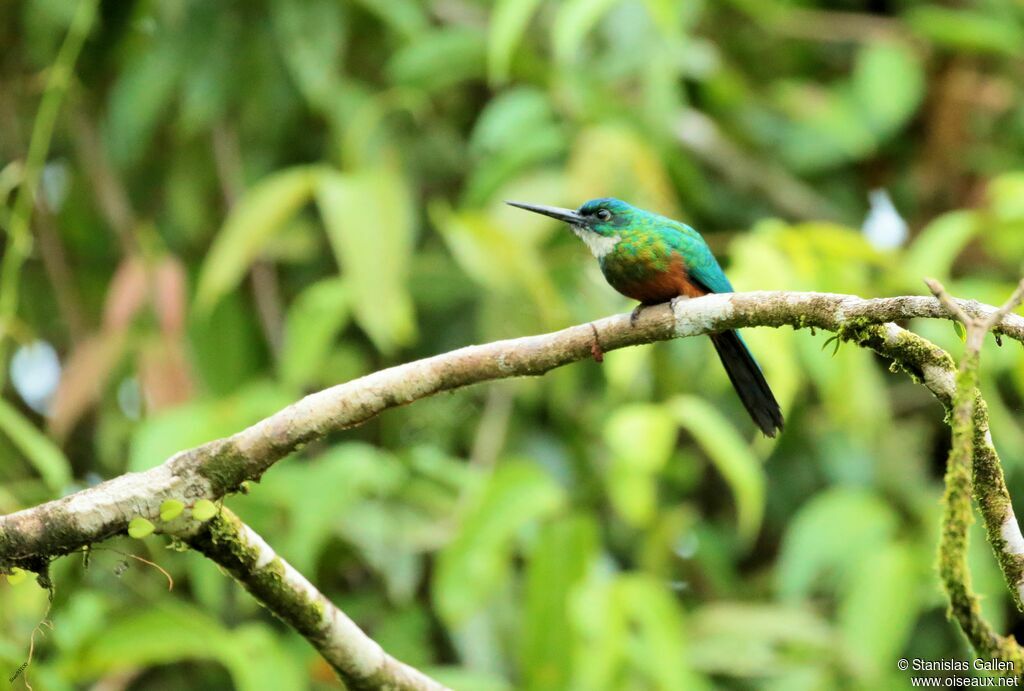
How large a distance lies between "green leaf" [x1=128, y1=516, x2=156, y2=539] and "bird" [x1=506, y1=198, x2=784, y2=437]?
127 centimetres

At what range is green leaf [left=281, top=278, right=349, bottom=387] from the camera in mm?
3682

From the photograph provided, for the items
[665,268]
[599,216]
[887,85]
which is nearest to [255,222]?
[599,216]

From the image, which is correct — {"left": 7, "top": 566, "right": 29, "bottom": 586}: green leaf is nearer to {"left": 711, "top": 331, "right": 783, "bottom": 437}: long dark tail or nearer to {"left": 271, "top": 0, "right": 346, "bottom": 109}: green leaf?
{"left": 711, "top": 331, "right": 783, "bottom": 437}: long dark tail

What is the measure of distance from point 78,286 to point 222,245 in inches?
63.0

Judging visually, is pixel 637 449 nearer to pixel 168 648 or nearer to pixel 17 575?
A: pixel 168 648

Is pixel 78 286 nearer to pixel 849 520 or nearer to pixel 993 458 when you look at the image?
pixel 849 520

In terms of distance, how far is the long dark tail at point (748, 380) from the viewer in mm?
2844

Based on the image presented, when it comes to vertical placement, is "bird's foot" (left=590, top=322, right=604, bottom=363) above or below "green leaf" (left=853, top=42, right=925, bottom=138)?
below

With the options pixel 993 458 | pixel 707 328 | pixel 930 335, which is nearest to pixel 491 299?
pixel 930 335

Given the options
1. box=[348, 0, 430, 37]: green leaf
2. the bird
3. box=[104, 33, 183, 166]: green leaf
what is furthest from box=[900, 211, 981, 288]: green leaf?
box=[104, 33, 183, 166]: green leaf

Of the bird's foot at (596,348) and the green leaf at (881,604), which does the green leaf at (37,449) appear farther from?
the green leaf at (881,604)

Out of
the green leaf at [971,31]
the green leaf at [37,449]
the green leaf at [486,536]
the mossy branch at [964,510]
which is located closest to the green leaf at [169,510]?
the green leaf at [37,449]

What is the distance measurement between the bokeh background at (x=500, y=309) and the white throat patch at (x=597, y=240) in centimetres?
28

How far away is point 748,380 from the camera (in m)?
2.95
